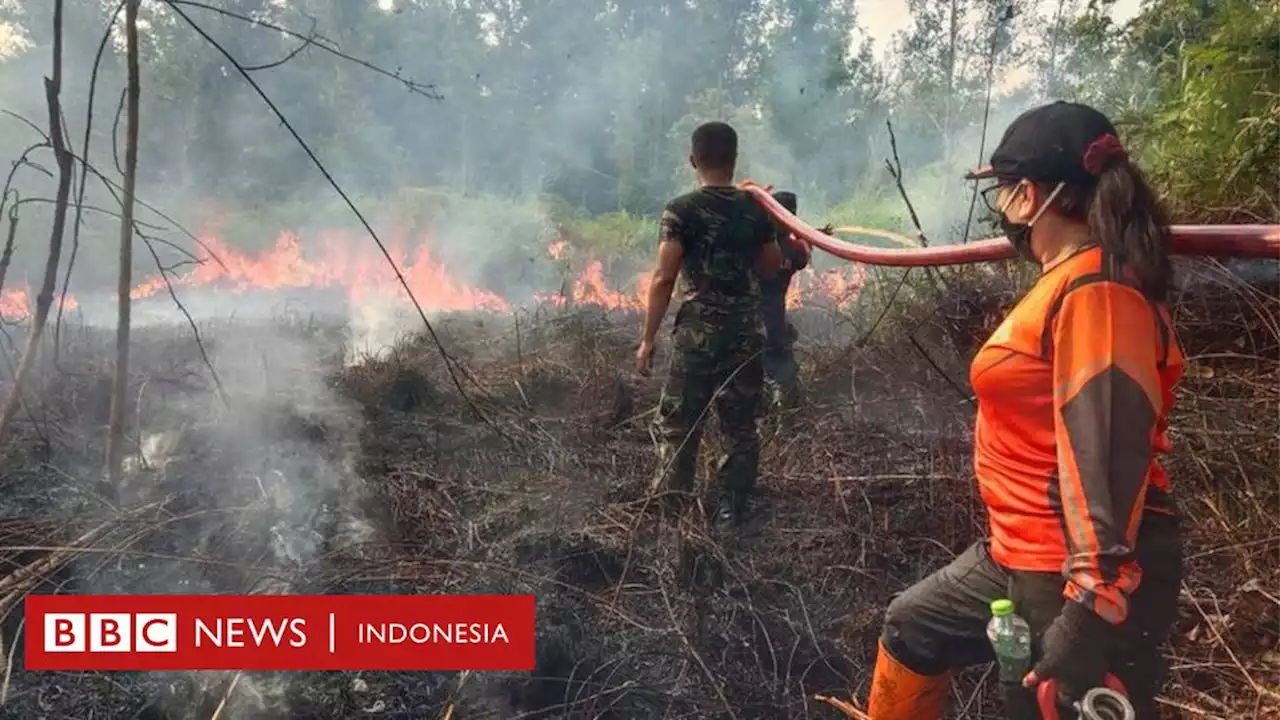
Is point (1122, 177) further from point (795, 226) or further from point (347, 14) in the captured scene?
point (347, 14)

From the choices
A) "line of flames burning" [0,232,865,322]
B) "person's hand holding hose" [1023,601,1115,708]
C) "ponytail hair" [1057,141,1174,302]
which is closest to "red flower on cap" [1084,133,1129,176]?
"ponytail hair" [1057,141,1174,302]

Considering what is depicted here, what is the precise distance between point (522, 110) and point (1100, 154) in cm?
1673

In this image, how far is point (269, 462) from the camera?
4.56 m

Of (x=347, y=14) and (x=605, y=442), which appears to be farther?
(x=347, y=14)

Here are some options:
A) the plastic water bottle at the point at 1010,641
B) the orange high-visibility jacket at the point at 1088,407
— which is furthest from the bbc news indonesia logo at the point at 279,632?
the orange high-visibility jacket at the point at 1088,407

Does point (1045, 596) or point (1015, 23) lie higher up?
point (1015, 23)

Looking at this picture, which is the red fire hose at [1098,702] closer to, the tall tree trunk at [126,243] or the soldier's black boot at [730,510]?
the soldier's black boot at [730,510]

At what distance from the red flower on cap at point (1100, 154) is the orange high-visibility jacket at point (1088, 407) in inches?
6.2

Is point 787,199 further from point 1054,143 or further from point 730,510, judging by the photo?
point 1054,143

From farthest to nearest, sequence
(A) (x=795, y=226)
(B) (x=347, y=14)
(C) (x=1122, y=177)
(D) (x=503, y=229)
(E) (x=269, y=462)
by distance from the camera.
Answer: (B) (x=347, y=14), (D) (x=503, y=229), (E) (x=269, y=462), (A) (x=795, y=226), (C) (x=1122, y=177)

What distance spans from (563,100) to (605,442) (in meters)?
13.6

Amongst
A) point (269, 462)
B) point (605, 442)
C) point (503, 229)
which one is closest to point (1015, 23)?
point (503, 229)

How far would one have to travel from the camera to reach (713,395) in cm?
396

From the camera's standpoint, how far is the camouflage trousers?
Answer: 3.97m
